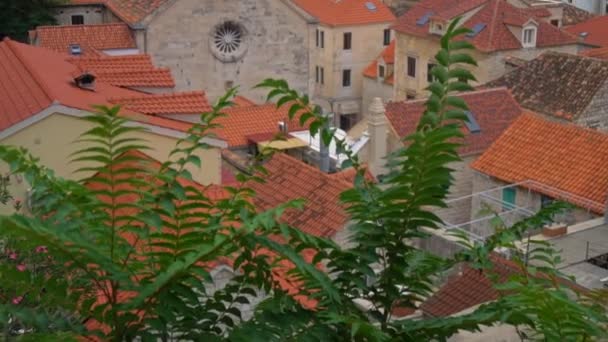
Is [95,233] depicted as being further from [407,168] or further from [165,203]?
[407,168]

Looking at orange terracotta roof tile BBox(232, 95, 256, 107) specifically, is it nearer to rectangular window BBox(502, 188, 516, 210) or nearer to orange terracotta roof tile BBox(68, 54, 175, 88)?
orange terracotta roof tile BBox(68, 54, 175, 88)

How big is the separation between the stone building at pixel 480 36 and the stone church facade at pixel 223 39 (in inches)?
258

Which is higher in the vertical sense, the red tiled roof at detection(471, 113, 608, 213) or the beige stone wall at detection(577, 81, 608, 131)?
the red tiled roof at detection(471, 113, 608, 213)

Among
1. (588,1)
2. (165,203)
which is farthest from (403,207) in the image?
(588,1)

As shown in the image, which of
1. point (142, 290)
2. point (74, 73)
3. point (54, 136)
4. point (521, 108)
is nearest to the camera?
point (142, 290)

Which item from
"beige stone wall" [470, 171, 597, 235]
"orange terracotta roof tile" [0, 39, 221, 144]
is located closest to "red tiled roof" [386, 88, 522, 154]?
"beige stone wall" [470, 171, 597, 235]

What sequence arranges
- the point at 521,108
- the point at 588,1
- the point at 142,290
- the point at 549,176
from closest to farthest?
the point at 142,290, the point at 549,176, the point at 521,108, the point at 588,1

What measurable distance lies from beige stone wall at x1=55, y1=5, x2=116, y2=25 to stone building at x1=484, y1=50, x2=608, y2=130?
22.8 metres

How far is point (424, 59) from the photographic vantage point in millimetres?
49688

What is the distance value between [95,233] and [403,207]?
2089 millimetres

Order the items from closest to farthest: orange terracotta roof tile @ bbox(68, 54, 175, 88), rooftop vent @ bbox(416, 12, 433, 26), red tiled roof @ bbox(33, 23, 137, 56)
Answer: orange terracotta roof tile @ bbox(68, 54, 175, 88)
red tiled roof @ bbox(33, 23, 137, 56)
rooftop vent @ bbox(416, 12, 433, 26)

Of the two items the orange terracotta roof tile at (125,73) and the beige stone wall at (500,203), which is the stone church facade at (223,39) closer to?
the orange terracotta roof tile at (125,73)

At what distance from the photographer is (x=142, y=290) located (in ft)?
19.1

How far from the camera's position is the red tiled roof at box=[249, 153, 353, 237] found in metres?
20.0
